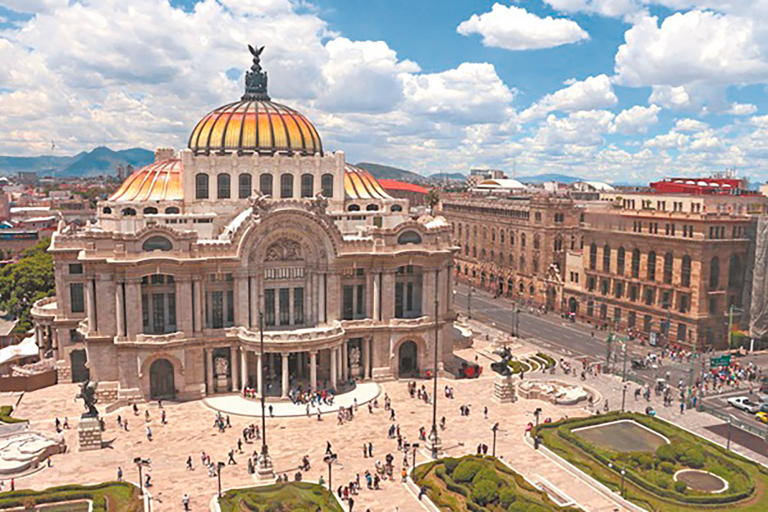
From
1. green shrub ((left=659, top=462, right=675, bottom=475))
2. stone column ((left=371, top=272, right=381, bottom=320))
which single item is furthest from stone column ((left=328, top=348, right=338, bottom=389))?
green shrub ((left=659, top=462, right=675, bottom=475))

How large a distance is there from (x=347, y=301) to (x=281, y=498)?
3220cm

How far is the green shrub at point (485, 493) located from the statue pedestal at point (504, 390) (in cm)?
2311

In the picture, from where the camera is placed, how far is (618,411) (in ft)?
211

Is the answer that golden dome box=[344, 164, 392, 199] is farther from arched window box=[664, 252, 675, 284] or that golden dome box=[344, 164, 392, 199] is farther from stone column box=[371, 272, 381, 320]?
arched window box=[664, 252, 675, 284]

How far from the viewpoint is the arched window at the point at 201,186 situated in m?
76.0

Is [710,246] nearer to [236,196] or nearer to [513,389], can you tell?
[513,389]

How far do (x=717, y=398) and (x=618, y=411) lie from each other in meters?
14.2

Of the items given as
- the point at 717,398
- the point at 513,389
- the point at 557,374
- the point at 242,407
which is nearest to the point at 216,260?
the point at 242,407

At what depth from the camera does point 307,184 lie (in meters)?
80.8

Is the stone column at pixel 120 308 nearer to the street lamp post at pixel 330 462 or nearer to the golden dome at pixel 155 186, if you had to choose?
the golden dome at pixel 155 186

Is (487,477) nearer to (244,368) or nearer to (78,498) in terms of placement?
(78,498)

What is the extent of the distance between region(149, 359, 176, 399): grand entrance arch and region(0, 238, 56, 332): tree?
103 ft

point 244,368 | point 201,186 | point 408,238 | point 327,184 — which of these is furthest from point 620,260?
point 201,186

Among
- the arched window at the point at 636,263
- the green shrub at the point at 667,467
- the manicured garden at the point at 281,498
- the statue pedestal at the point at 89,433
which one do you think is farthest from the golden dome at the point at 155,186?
the arched window at the point at 636,263
